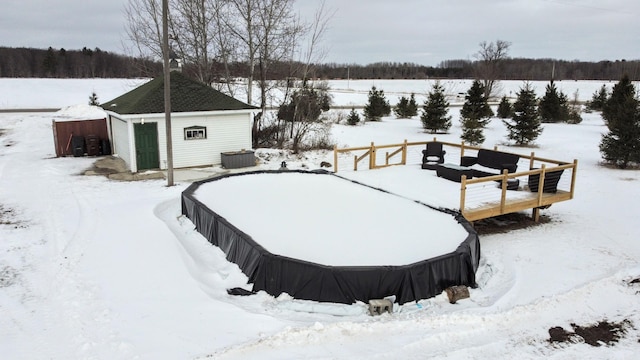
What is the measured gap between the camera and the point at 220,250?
7508 millimetres

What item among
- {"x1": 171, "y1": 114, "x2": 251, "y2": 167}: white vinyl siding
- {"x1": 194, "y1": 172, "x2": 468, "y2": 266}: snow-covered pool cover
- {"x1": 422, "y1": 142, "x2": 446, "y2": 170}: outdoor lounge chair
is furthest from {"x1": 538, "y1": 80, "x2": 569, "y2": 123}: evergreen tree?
{"x1": 194, "y1": 172, "x2": 468, "y2": 266}: snow-covered pool cover

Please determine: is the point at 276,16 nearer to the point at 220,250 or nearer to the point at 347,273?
the point at 220,250

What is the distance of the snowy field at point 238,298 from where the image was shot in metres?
4.91

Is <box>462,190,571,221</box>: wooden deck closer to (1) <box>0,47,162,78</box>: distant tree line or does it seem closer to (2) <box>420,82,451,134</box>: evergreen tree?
(2) <box>420,82,451,134</box>: evergreen tree

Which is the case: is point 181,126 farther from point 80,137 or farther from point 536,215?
point 536,215

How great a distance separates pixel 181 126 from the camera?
570 inches

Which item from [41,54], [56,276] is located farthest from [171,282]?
[41,54]

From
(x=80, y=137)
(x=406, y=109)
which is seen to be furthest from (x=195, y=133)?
(x=406, y=109)

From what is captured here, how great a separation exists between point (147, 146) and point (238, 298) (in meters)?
9.61

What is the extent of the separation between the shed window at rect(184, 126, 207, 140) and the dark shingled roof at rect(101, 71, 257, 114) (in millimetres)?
626

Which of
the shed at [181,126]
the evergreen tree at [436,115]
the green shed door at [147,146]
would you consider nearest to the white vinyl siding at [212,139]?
the shed at [181,126]

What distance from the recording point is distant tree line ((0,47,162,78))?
76875mm

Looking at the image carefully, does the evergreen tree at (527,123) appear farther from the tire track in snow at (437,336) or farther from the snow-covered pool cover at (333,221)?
the tire track in snow at (437,336)

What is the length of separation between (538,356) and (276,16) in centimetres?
1685
